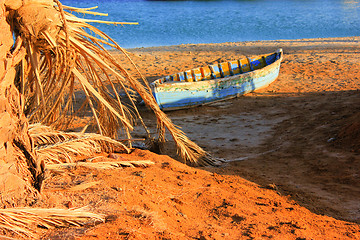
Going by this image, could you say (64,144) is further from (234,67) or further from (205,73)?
(234,67)

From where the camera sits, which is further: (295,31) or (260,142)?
(295,31)

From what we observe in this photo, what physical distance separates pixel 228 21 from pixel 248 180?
2398cm

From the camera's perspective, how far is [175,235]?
8.65 feet

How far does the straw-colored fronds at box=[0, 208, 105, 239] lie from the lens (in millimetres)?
2354

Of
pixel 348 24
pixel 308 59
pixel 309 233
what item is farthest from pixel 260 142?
pixel 348 24

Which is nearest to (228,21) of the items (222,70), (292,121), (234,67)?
(234,67)

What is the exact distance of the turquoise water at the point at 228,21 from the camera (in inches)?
899

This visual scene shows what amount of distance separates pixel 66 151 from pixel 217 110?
7116 millimetres

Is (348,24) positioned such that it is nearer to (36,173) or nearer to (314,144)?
(314,144)

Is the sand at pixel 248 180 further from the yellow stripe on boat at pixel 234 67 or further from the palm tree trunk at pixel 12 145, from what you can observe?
the yellow stripe on boat at pixel 234 67

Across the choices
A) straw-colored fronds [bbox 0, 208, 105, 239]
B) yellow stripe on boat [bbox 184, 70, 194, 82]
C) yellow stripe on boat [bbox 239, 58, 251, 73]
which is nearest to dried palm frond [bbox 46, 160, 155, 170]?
straw-colored fronds [bbox 0, 208, 105, 239]

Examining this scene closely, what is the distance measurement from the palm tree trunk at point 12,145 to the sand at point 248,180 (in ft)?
0.60

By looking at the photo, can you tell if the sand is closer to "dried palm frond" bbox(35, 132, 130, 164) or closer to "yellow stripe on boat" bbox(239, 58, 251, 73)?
"dried palm frond" bbox(35, 132, 130, 164)

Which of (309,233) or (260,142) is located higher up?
(309,233)
